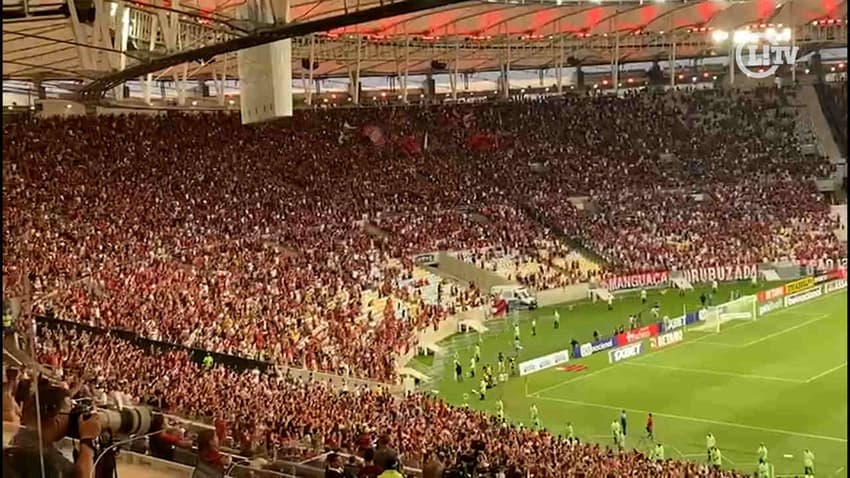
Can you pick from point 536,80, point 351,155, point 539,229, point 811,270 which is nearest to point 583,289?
point 539,229

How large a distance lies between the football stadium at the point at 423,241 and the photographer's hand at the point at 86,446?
2cm

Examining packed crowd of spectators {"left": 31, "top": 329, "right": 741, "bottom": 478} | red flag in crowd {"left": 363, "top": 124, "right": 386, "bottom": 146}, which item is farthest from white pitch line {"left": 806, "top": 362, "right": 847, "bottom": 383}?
red flag in crowd {"left": 363, "top": 124, "right": 386, "bottom": 146}

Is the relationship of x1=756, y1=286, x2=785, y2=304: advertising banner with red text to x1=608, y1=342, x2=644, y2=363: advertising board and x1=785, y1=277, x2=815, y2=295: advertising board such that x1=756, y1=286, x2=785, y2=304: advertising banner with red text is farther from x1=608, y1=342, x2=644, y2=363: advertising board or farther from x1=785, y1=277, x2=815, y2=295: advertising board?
x1=608, y1=342, x2=644, y2=363: advertising board

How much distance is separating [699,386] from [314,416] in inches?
522

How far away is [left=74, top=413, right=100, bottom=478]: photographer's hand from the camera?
13.8 feet

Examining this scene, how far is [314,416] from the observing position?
56.3 feet

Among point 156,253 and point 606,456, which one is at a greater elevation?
point 156,253

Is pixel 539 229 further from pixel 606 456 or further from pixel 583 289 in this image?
pixel 606 456

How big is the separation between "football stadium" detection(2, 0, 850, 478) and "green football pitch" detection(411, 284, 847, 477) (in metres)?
0.13

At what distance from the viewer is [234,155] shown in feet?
134

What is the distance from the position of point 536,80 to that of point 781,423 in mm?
35669

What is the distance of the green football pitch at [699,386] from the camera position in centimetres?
2225

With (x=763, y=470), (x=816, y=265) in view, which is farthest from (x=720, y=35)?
(x=763, y=470)

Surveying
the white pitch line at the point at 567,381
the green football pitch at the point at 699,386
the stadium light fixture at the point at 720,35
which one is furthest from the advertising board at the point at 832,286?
the stadium light fixture at the point at 720,35
